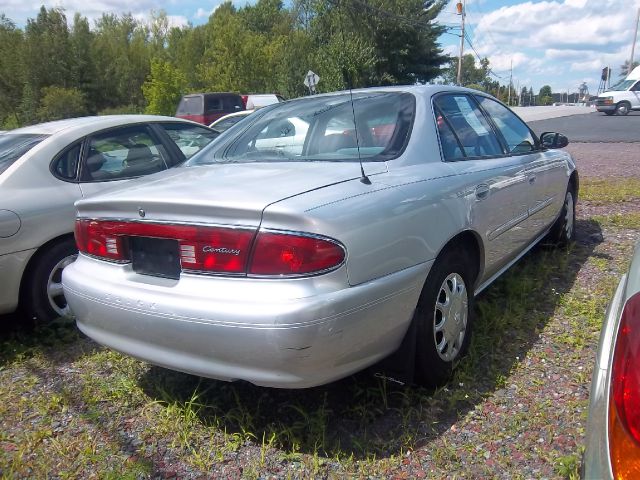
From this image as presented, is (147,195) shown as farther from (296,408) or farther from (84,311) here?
(296,408)

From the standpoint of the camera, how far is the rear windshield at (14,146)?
3.89 metres

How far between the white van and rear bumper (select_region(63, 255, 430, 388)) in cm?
2986

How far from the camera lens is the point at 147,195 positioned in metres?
2.41

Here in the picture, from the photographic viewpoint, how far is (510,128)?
412 centimetres

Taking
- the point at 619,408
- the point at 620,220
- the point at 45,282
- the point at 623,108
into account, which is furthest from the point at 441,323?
the point at 623,108

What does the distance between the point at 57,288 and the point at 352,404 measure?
2.32 m

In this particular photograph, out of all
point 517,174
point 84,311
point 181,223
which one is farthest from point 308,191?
point 517,174

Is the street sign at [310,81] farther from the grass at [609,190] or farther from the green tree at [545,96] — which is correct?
the green tree at [545,96]

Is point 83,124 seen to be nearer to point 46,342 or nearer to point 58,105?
point 46,342

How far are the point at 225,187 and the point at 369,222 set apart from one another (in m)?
0.63

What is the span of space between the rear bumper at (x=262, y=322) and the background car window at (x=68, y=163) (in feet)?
6.11

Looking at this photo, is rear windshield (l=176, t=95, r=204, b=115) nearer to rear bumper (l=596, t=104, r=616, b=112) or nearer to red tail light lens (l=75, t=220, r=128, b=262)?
red tail light lens (l=75, t=220, r=128, b=262)

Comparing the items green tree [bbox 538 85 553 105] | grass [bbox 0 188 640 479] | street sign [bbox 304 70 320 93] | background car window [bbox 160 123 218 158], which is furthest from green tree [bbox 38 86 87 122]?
green tree [bbox 538 85 553 105]

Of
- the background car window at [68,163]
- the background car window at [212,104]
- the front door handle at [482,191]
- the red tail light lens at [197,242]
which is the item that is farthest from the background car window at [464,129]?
the background car window at [212,104]
